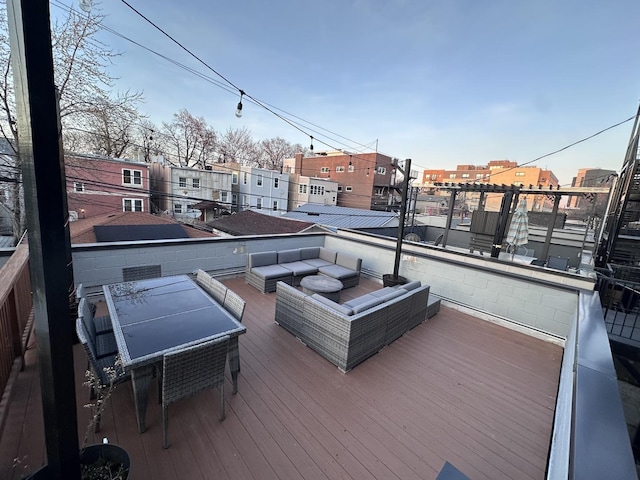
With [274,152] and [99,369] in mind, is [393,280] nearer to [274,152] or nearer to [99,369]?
[99,369]

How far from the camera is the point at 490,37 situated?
Result: 693cm

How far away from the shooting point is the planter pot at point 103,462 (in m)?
1.49

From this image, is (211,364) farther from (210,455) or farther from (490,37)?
(490,37)

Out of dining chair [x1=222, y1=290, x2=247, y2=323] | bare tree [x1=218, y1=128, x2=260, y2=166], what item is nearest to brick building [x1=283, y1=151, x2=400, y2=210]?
bare tree [x1=218, y1=128, x2=260, y2=166]

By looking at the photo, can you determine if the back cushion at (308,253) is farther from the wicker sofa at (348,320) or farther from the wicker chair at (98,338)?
the wicker chair at (98,338)

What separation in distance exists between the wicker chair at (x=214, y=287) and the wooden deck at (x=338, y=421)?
81cm

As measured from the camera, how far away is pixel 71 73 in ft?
26.9

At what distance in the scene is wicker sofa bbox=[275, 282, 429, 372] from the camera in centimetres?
311

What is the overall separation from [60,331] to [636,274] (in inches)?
409

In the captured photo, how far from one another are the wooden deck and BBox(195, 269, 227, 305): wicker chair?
81 cm

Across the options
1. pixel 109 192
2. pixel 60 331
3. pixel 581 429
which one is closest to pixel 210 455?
pixel 60 331

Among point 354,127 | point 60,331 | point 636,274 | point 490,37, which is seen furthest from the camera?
point 354,127

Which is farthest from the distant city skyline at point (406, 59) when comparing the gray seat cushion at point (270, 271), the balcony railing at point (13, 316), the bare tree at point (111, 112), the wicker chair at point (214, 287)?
the wicker chair at point (214, 287)

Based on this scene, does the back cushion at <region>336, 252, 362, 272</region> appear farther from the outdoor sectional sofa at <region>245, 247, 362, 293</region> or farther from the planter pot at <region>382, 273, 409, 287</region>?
the planter pot at <region>382, 273, 409, 287</region>
